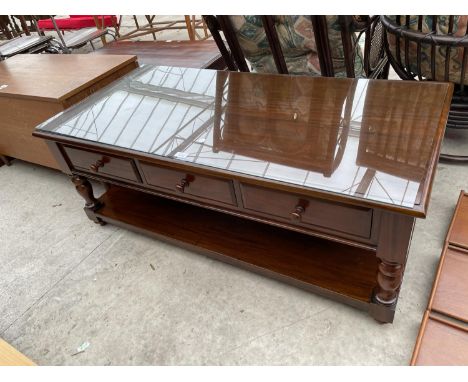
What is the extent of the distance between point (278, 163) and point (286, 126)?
169 millimetres

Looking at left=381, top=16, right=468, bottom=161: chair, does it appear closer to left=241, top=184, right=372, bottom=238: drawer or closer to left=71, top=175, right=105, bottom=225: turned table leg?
left=241, top=184, right=372, bottom=238: drawer

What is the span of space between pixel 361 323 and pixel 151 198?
3.07ft

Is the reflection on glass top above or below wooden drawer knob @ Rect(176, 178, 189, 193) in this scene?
above

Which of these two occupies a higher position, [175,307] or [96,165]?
[96,165]

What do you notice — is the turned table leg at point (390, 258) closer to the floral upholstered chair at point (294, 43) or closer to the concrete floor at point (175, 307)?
the concrete floor at point (175, 307)

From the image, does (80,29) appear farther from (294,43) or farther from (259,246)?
(259,246)

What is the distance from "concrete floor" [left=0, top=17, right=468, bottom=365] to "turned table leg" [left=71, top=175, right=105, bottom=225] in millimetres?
71

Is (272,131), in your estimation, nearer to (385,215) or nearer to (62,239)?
(385,215)

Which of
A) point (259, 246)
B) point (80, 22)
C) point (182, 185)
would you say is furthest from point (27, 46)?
point (259, 246)

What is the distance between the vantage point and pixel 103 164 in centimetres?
121

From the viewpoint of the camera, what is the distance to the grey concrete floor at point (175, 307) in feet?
3.37

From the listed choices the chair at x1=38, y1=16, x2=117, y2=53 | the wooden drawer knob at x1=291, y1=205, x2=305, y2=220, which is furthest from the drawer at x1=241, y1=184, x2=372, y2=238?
the chair at x1=38, y1=16, x2=117, y2=53

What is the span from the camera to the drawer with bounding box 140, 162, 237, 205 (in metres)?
0.98

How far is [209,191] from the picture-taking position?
3.36 ft
